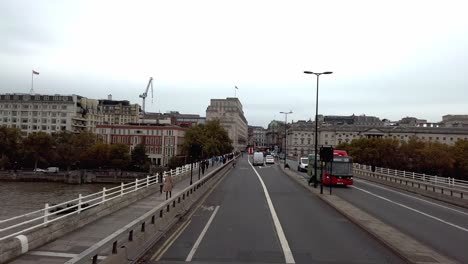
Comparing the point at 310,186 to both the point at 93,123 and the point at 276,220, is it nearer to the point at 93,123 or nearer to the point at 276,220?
the point at 276,220

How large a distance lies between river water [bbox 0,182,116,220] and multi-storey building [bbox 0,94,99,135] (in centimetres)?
6964

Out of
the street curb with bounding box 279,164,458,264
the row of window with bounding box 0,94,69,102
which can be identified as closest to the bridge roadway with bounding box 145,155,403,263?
the street curb with bounding box 279,164,458,264

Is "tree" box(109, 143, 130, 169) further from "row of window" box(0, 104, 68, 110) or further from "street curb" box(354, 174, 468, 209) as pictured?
"street curb" box(354, 174, 468, 209)

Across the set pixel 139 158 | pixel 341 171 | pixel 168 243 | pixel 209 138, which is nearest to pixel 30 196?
pixel 209 138

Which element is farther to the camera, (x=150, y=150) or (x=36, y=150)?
(x=150, y=150)

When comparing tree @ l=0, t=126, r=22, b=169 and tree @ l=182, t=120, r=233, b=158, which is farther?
tree @ l=0, t=126, r=22, b=169

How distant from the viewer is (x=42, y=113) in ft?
564

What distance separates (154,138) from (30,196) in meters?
73.0

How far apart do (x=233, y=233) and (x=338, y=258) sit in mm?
4582

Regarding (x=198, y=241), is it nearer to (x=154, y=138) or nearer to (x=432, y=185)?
(x=432, y=185)

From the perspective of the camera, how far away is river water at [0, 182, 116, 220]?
5638cm

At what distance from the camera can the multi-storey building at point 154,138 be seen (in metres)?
146

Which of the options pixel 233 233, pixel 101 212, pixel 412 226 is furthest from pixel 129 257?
pixel 412 226

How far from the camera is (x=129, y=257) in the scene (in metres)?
11.0
